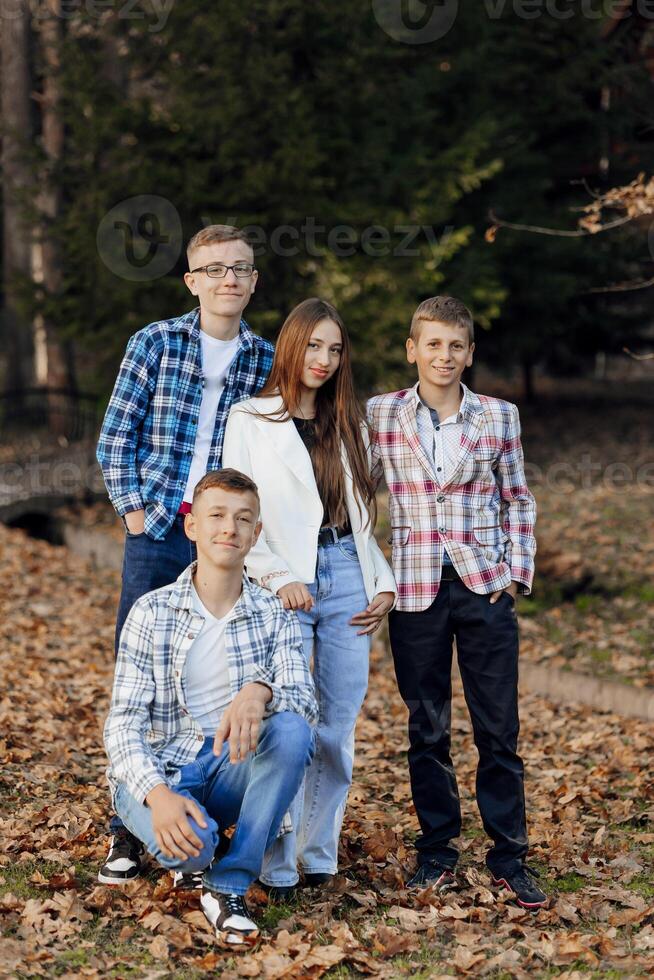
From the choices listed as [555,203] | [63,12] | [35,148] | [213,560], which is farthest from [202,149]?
[213,560]

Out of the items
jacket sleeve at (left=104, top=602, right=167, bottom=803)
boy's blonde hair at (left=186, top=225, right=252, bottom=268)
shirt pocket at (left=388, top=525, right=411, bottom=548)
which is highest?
boy's blonde hair at (left=186, top=225, right=252, bottom=268)

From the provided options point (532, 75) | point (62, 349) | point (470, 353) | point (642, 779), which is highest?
point (532, 75)

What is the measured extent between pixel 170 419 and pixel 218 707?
1154mm

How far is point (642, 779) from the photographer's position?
5.88 m

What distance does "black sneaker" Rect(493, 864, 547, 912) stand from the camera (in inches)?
161

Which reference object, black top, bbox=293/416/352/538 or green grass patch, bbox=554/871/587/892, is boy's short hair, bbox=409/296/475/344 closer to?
black top, bbox=293/416/352/538

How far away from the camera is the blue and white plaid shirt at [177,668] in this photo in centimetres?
370

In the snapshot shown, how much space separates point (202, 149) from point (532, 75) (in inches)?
246

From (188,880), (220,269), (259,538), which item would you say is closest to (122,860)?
(188,880)

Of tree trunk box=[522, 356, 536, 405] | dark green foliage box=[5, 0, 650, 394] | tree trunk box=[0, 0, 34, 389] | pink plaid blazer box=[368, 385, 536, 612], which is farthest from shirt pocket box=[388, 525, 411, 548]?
tree trunk box=[522, 356, 536, 405]

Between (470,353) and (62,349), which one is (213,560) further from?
(62,349)

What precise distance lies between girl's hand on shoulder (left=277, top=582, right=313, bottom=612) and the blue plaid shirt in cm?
66

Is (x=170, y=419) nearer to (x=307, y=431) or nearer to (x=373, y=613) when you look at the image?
(x=307, y=431)

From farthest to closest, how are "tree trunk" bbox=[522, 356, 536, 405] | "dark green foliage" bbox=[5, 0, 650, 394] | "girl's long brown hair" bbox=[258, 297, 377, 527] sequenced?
1. "tree trunk" bbox=[522, 356, 536, 405]
2. "dark green foliage" bbox=[5, 0, 650, 394]
3. "girl's long brown hair" bbox=[258, 297, 377, 527]
